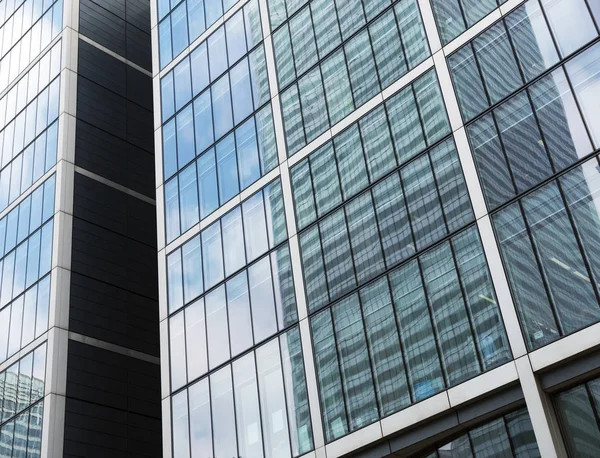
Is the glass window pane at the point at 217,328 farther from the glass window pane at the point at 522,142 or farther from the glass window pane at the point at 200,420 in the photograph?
the glass window pane at the point at 522,142

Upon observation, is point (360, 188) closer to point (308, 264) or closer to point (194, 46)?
point (308, 264)

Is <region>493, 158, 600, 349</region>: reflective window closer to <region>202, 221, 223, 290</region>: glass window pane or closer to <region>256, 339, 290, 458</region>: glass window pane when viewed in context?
<region>256, 339, 290, 458</region>: glass window pane

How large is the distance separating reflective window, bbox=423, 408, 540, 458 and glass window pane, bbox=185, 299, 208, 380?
38.2ft

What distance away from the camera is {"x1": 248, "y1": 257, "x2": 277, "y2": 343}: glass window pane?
3275cm

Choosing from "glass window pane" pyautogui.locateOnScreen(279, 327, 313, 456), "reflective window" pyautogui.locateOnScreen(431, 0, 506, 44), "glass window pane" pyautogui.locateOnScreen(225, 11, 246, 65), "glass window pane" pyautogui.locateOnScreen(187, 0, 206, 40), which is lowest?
"glass window pane" pyautogui.locateOnScreen(279, 327, 313, 456)

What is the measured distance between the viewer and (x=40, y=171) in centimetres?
4678

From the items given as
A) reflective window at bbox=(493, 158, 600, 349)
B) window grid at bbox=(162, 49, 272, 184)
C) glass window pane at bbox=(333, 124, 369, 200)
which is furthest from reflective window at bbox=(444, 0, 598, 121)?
window grid at bbox=(162, 49, 272, 184)

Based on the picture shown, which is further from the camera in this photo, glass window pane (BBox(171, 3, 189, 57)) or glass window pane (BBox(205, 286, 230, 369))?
glass window pane (BBox(171, 3, 189, 57))

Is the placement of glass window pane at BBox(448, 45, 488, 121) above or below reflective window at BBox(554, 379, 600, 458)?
above

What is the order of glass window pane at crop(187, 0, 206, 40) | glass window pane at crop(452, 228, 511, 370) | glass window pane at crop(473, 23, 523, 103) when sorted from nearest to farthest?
glass window pane at crop(452, 228, 511, 370), glass window pane at crop(473, 23, 523, 103), glass window pane at crop(187, 0, 206, 40)

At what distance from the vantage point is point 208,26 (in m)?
42.9

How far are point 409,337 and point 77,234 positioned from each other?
21809mm

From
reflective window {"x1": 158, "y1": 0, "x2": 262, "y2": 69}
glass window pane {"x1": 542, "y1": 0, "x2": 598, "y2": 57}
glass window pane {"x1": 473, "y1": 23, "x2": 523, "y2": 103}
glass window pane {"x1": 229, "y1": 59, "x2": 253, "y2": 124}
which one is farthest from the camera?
reflective window {"x1": 158, "y1": 0, "x2": 262, "y2": 69}

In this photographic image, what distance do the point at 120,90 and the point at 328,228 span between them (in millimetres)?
23486
